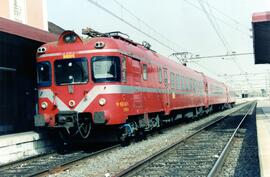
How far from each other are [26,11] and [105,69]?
33.6 ft

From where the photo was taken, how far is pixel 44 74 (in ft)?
40.7

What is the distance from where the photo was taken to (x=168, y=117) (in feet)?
60.8

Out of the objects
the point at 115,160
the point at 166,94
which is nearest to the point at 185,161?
the point at 115,160

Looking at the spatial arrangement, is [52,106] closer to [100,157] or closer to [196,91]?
[100,157]

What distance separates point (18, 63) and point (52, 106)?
167 inches

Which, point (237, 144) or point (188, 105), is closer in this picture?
point (237, 144)

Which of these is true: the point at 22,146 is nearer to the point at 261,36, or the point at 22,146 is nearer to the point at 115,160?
the point at 115,160

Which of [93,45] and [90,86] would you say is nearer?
[90,86]

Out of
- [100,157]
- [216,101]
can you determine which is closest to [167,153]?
[100,157]

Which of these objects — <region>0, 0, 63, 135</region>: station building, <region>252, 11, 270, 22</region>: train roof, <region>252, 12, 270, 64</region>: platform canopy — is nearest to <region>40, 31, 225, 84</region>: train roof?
<region>0, 0, 63, 135</region>: station building

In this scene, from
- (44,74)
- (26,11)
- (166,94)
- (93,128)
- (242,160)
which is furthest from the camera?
(26,11)

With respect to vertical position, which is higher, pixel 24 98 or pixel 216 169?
pixel 24 98

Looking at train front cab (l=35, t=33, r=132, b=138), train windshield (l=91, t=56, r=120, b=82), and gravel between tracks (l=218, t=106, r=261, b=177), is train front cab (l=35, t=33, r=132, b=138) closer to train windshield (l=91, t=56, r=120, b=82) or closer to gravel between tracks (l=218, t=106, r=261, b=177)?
train windshield (l=91, t=56, r=120, b=82)

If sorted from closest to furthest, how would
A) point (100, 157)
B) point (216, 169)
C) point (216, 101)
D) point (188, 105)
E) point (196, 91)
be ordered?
point (216, 169) < point (100, 157) < point (188, 105) < point (196, 91) < point (216, 101)
